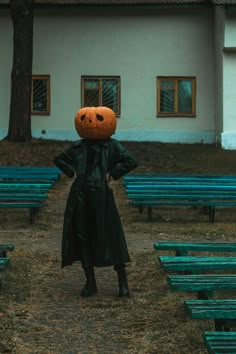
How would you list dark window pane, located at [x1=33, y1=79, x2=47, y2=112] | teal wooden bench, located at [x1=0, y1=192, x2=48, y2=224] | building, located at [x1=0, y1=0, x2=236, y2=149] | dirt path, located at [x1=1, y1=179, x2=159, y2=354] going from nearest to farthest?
dirt path, located at [x1=1, y1=179, x2=159, y2=354] < teal wooden bench, located at [x1=0, y1=192, x2=48, y2=224] < building, located at [x1=0, y1=0, x2=236, y2=149] < dark window pane, located at [x1=33, y1=79, x2=47, y2=112]

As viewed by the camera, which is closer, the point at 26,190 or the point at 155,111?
the point at 26,190

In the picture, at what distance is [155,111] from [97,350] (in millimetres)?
21536

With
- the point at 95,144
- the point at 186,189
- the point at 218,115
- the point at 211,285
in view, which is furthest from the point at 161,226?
Result: the point at 218,115

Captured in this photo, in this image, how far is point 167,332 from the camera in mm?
6672

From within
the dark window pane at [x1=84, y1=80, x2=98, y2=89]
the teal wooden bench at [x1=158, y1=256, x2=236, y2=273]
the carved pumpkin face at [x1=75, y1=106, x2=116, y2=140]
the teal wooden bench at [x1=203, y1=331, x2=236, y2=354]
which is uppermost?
the dark window pane at [x1=84, y1=80, x2=98, y2=89]

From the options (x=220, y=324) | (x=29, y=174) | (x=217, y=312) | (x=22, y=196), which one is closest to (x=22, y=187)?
(x=22, y=196)

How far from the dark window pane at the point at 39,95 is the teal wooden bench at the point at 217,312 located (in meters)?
21.8

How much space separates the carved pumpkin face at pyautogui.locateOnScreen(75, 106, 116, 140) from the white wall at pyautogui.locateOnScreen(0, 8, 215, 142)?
62.4ft

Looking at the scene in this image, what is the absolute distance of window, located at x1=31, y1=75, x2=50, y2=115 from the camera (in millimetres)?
27533

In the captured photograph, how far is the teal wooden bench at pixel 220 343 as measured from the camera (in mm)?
5141

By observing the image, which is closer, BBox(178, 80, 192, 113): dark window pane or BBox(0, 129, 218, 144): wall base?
BBox(0, 129, 218, 144): wall base

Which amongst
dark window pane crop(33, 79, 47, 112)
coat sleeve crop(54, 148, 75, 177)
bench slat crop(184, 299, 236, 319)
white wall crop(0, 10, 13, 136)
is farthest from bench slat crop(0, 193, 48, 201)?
dark window pane crop(33, 79, 47, 112)

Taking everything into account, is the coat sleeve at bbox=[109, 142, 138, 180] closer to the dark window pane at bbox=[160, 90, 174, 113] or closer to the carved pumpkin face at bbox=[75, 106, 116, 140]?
the carved pumpkin face at bbox=[75, 106, 116, 140]

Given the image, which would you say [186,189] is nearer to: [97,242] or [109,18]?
[97,242]
